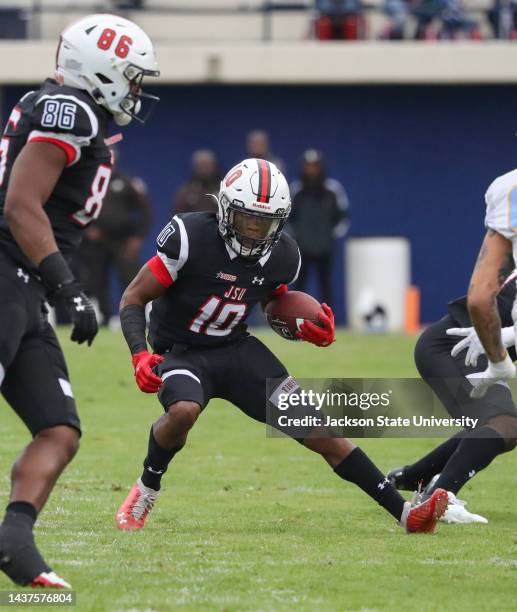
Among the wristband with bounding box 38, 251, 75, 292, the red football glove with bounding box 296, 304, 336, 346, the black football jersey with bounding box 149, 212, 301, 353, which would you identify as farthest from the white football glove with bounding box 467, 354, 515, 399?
the wristband with bounding box 38, 251, 75, 292

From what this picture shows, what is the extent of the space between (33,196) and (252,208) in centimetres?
136

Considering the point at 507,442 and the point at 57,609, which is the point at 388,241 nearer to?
the point at 507,442

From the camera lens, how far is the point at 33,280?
15.2 feet

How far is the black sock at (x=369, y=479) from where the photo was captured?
18.7ft

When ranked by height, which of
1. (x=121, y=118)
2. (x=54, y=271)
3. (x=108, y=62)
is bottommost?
(x=54, y=271)

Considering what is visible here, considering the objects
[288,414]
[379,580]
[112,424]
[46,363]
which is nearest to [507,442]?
[288,414]

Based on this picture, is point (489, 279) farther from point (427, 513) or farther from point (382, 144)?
point (382, 144)

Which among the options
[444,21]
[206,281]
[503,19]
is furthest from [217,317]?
[503,19]

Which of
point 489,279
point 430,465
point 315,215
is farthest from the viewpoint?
point 315,215

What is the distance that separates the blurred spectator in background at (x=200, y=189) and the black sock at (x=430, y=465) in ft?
30.7

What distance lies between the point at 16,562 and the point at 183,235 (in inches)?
70.1

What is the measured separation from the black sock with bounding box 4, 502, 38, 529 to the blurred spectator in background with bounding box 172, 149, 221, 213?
11303 mm

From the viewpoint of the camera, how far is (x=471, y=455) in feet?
19.6

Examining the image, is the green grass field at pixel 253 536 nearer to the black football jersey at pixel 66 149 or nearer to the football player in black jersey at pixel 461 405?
the football player in black jersey at pixel 461 405
